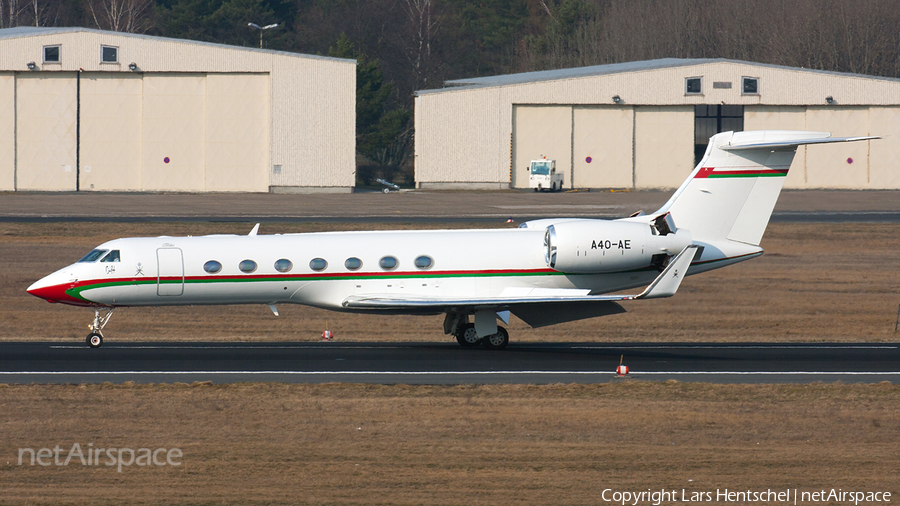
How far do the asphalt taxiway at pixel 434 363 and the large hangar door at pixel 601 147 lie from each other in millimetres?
46134

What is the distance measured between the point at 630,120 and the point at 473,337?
163 feet

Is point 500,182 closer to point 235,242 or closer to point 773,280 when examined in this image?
point 773,280

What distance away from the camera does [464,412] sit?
16.9 meters

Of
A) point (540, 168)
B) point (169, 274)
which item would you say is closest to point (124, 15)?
point (540, 168)

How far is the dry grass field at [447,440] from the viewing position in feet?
43.1

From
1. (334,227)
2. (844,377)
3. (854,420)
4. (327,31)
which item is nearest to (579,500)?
(854,420)

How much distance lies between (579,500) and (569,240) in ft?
37.1

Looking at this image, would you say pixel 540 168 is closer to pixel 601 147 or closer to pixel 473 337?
pixel 601 147

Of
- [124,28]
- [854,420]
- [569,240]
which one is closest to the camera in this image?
[854,420]

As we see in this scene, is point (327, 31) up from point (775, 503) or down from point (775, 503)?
up

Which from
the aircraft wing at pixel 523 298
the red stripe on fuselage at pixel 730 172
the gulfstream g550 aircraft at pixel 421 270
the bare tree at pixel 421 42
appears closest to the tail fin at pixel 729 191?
the red stripe on fuselage at pixel 730 172

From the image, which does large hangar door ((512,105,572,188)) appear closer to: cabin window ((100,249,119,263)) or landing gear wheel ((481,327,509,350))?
landing gear wheel ((481,327,509,350))

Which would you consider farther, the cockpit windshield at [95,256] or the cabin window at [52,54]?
the cabin window at [52,54]

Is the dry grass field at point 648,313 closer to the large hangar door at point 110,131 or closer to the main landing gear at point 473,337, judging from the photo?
the main landing gear at point 473,337
